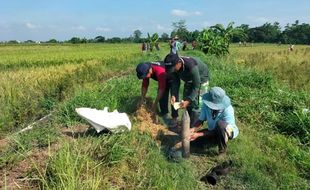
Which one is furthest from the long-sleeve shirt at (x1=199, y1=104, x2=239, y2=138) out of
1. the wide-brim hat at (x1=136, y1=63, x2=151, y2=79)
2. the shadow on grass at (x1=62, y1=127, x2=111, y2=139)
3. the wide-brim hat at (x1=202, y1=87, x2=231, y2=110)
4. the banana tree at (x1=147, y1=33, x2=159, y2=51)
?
the banana tree at (x1=147, y1=33, x2=159, y2=51)

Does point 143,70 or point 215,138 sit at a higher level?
point 143,70

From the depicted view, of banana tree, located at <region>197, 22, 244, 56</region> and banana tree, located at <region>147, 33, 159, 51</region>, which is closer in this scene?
banana tree, located at <region>197, 22, 244, 56</region>

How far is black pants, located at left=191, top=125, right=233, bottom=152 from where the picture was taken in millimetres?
5891

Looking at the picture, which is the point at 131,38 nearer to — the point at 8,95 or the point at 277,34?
the point at 277,34

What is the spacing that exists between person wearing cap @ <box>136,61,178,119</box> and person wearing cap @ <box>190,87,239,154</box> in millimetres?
1213

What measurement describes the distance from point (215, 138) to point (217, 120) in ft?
1.02

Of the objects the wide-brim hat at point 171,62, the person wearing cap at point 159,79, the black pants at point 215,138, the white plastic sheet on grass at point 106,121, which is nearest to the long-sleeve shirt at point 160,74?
the person wearing cap at point 159,79

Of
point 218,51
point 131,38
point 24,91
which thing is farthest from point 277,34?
point 24,91

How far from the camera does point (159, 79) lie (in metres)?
7.27

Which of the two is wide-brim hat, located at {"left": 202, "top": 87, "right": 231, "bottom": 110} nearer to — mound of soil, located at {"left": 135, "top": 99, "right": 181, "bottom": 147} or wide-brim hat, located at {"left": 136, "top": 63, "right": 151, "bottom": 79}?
mound of soil, located at {"left": 135, "top": 99, "right": 181, "bottom": 147}

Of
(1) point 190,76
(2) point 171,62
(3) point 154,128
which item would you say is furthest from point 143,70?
(3) point 154,128

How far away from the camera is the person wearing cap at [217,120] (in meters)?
5.83

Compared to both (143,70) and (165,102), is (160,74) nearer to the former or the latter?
(143,70)

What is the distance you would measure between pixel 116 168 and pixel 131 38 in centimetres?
10833
